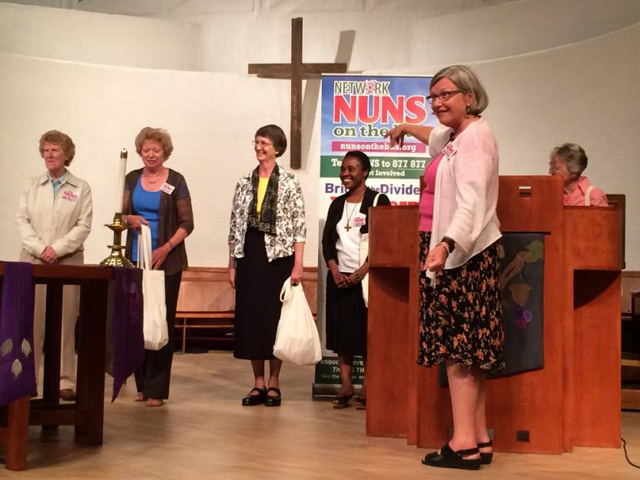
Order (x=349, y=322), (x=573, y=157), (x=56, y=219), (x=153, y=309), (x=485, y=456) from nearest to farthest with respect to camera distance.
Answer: (x=485, y=456) < (x=153, y=309) < (x=573, y=157) < (x=56, y=219) < (x=349, y=322)

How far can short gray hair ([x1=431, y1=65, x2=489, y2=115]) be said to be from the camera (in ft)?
10.9

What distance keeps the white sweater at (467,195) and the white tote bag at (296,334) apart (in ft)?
5.41

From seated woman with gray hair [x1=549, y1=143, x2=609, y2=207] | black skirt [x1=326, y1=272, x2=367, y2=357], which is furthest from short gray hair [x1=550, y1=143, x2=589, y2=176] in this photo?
black skirt [x1=326, y1=272, x2=367, y2=357]

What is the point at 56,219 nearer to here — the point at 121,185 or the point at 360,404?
the point at 121,185

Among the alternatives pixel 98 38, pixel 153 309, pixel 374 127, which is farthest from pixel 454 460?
pixel 98 38

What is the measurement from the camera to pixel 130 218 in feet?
16.3

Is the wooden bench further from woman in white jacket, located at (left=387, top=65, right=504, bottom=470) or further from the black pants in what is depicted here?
woman in white jacket, located at (left=387, top=65, right=504, bottom=470)

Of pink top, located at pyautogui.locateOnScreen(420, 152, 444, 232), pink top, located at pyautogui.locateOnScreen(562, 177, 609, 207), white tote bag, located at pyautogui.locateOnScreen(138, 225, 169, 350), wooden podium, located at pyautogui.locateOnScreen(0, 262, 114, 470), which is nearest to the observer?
pink top, located at pyautogui.locateOnScreen(420, 152, 444, 232)

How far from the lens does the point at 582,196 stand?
4.97 m

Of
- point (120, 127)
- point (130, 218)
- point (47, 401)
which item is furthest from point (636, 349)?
point (120, 127)

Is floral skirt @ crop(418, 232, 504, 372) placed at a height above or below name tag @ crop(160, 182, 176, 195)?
below

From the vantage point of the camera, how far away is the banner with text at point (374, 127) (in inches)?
230

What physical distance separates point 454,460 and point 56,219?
9.16 ft

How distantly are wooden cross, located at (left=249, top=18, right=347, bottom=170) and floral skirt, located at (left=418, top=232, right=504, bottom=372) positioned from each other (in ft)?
17.4
